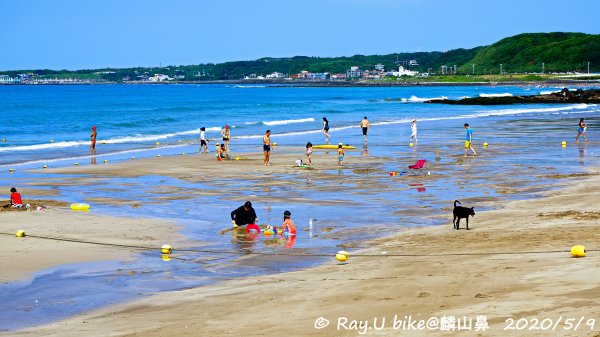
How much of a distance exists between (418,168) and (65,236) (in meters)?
14.8

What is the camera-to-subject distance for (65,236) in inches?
746

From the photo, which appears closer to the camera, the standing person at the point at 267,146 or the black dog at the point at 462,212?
the black dog at the point at 462,212

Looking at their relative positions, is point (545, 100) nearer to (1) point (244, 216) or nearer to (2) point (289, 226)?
(1) point (244, 216)

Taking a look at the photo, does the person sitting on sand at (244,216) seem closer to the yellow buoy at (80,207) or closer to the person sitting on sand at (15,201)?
the yellow buoy at (80,207)

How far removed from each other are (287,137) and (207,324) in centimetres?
4333

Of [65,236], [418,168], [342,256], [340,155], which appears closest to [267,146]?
[340,155]

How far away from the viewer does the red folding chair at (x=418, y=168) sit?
1177 inches

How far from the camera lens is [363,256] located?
16.3 meters

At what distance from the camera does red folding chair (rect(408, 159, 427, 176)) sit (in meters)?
29.9

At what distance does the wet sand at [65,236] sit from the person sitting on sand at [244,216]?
1.45 m

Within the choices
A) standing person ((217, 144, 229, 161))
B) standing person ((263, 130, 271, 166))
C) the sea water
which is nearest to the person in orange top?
the sea water

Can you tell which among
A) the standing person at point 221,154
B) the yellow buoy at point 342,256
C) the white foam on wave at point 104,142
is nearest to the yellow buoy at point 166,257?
the yellow buoy at point 342,256

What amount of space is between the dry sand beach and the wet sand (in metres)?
0.05

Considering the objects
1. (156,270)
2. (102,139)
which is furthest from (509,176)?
(102,139)
